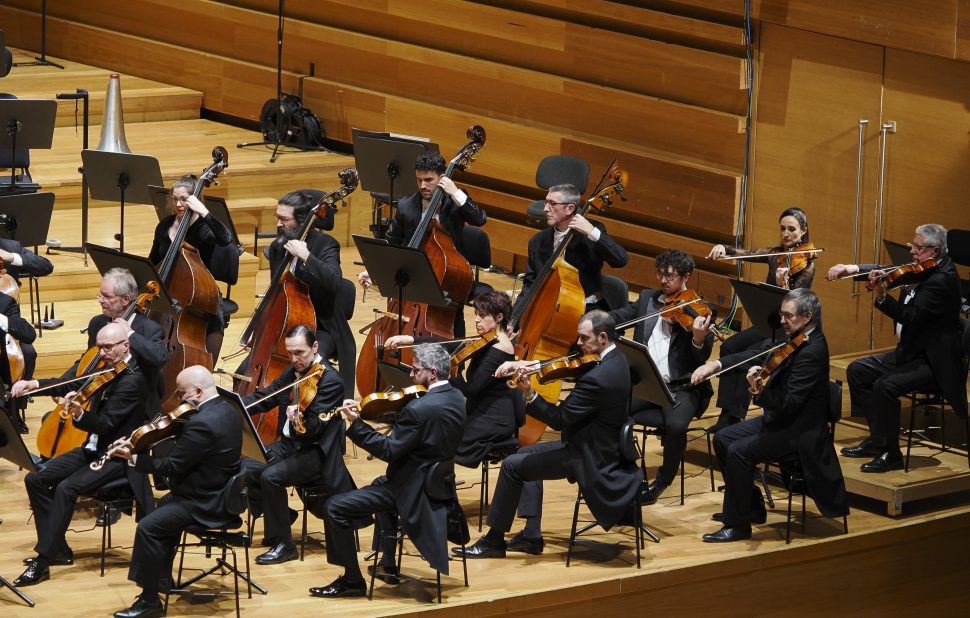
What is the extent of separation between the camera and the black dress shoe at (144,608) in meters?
5.55

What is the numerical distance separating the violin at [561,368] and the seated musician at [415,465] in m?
0.31

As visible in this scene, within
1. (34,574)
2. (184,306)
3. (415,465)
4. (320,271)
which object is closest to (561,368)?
(415,465)

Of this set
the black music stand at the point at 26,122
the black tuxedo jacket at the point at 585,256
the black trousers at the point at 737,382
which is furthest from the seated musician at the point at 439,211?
the black music stand at the point at 26,122

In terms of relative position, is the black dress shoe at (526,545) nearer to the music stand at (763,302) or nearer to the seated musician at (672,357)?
the seated musician at (672,357)

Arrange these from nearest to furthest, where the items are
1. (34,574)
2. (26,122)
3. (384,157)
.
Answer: (34,574) < (384,157) < (26,122)

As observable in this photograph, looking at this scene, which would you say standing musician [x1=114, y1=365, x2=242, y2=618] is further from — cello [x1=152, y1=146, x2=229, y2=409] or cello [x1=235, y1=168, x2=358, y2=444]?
cello [x1=152, y1=146, x2=229, y2=409]

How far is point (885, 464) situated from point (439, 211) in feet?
Answer: 7.69

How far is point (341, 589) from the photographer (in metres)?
5.83

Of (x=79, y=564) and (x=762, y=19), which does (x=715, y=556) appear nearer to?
(x=79, y=564)

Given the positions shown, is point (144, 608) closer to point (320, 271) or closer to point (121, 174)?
point (320, 271)

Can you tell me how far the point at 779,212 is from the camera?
29.1 ft

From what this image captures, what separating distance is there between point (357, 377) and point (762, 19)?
131 inches

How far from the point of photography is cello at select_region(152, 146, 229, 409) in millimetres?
6836

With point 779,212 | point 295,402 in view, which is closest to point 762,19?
point 779,212
